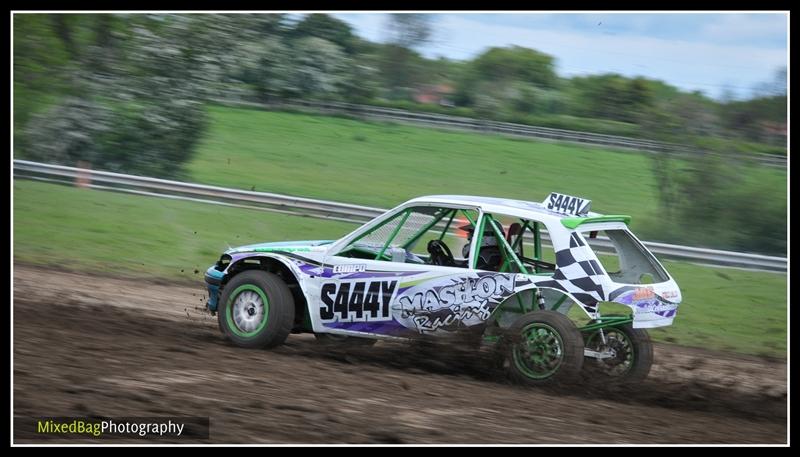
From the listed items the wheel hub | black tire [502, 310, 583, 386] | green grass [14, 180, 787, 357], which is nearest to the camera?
black tire [502, 310, 583, 386]

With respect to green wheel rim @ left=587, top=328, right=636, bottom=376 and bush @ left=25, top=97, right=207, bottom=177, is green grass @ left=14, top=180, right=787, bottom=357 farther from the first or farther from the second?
green wheel rim @ left=587, top=328, right=636, bottom=376

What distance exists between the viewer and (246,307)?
9.05 meters

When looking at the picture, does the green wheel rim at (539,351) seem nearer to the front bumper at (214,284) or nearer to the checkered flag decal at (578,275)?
the checkered flag decal at (578,275)

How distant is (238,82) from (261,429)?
13.6 meters

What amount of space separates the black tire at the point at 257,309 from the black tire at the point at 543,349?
2036mm

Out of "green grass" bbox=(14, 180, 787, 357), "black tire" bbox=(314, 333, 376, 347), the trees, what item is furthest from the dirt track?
the trees

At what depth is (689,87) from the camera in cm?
1838

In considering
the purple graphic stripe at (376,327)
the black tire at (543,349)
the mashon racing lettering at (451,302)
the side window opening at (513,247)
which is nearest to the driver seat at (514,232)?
the side window opening at (513,247)

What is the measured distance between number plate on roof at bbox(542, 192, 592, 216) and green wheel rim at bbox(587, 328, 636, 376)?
107cm

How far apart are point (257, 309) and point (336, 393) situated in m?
1.77

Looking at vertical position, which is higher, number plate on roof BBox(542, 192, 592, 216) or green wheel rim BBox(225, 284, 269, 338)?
number plate on roof BBox(542, 192, 592, 216)

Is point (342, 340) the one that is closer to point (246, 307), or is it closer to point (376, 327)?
point (376, 327)

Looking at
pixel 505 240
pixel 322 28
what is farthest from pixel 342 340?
pixel 322 28

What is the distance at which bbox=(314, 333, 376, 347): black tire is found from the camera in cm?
913
